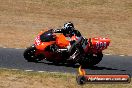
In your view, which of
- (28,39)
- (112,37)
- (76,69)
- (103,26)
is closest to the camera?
(76,69)

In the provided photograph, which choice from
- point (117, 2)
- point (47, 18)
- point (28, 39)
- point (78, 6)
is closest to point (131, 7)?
point (117, 2)

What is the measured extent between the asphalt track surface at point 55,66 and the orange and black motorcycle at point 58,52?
0.31 meters

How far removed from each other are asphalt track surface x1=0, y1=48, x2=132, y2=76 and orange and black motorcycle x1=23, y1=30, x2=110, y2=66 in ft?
1.01

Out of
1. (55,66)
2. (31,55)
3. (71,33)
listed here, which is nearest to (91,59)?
(71,33)

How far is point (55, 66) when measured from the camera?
61.3 ft

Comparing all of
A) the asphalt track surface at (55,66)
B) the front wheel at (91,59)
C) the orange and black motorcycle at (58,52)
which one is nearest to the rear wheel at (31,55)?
the orange and black motorcycle at (58,52)

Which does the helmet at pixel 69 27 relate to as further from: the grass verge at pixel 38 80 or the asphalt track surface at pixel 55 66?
the grass verge at pixel 38 80

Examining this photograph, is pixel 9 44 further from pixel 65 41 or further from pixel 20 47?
pixel 65 41

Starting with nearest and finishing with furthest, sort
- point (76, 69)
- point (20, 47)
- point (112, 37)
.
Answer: point (76, 69)
point (20, 47)
point (112, 37)

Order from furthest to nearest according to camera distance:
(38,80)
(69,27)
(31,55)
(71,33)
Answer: (31,55) → (71,33) → (69,27) → (38,80)

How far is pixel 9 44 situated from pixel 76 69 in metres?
5.81

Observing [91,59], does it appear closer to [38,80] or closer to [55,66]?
[55,66]

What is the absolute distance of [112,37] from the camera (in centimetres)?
2781

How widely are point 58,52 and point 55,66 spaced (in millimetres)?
663
